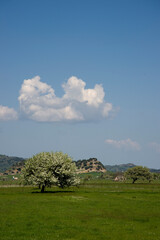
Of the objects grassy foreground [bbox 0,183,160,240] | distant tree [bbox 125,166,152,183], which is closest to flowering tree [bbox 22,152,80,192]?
grassy foreground [bbox 0,183,160,240]

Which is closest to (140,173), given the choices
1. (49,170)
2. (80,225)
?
(49,170)

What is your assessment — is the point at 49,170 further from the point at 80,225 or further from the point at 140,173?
the point at 140,173

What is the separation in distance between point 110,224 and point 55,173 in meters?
57.3

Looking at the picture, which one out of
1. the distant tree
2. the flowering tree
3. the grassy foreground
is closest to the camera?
the grassy foreground

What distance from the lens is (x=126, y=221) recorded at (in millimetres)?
36938

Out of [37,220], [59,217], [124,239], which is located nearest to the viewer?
[124,239]

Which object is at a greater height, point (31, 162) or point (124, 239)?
point (31, 162)

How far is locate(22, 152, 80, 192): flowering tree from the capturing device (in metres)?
86.0

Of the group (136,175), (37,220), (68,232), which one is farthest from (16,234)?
(136,175)

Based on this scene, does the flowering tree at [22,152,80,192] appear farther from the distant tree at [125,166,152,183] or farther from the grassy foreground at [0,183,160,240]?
the distant tree at [125,166,152,183]

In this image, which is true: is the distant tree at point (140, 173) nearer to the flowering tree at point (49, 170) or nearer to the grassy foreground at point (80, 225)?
the flowering tree at point (49, 170)

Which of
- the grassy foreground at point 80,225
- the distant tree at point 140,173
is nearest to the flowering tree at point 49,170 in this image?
the grassy foreground at point 80,225

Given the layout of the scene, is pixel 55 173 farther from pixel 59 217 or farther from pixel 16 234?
pixel 16 234

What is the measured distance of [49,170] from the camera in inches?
3531
